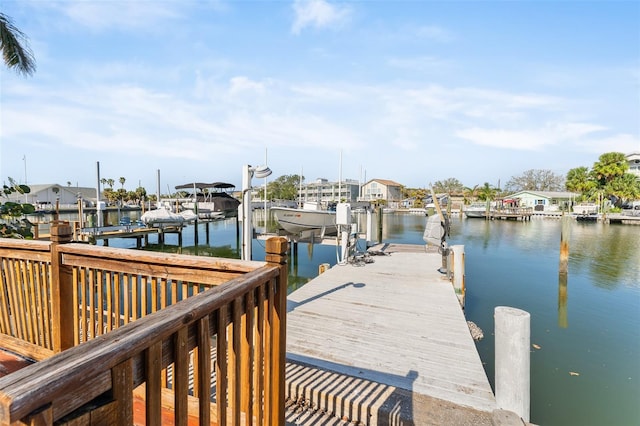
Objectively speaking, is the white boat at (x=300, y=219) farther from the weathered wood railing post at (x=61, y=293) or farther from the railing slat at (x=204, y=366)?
the railing slat at (x=204, y=366)

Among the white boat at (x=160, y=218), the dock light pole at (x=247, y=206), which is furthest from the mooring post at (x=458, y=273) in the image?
the white boat at (x=160, y=218)

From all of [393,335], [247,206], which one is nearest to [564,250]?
[393,335]

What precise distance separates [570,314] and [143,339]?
1126 cm

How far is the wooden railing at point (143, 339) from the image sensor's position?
72 centimetres

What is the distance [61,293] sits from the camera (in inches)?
103

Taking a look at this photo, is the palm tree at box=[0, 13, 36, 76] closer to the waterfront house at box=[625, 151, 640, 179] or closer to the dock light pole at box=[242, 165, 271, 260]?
the dock light pole at box=[242, 165, 271, 260]

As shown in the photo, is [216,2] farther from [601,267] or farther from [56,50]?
[601,267]

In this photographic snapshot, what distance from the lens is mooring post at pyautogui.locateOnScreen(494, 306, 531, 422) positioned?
A: 2902mm

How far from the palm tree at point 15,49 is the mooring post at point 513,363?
44.6ft

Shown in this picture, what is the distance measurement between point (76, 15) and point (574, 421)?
1229cm

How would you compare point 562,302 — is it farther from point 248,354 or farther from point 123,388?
point 123,388

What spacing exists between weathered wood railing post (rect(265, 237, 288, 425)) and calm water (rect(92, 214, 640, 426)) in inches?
185

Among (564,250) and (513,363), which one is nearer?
(513,363)

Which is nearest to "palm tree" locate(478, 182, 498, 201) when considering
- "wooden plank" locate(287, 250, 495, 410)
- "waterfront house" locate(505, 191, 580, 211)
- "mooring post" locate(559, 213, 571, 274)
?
"waterfront house" locate(505, 191, 580, 211)
